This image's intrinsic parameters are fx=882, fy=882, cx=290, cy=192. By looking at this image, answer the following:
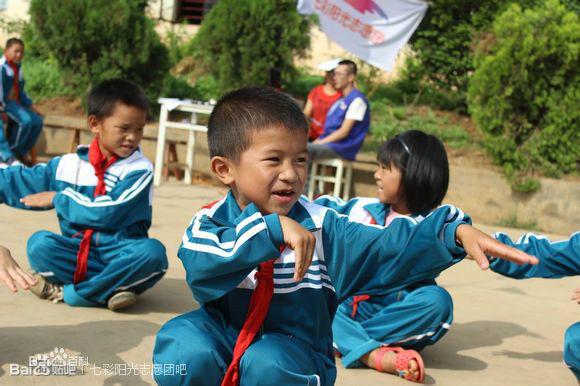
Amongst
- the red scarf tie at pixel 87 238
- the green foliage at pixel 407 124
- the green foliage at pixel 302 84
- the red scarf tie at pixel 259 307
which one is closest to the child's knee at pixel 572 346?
the red scarf tie at pixel 259 307

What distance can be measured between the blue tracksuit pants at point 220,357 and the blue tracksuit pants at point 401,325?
3.78ft

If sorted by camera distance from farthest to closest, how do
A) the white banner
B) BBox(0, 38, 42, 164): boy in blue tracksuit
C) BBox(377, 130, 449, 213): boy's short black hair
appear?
the white banner
BBox(0, 38, 42, 164): boy in blue tracksuit
BBox(377, 130, 449, 213): boy's short black hair

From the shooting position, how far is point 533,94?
27.7 ft

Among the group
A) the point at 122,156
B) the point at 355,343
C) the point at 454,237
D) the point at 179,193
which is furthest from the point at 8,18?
the point at 454,237

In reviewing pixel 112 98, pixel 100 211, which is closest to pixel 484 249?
pixel 100 211

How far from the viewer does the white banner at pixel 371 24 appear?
1002 centimetres

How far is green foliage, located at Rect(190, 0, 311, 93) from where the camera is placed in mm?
10109

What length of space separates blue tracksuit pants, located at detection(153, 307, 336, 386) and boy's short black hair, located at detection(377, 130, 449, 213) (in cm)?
140

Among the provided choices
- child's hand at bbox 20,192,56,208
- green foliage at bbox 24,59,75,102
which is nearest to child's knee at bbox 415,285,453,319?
child's hand at bbox 20,192,56,208

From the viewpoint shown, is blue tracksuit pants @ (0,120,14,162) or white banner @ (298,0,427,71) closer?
blue tracksuit pants @ (0,120,14,162)

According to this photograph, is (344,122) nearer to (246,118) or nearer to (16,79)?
(16,79)

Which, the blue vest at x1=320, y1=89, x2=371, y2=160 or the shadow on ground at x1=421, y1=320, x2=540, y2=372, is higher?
the blue vest at x1=320, y1=89, x2=371, y2=160

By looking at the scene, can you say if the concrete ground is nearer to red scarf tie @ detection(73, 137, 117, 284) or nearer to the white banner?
red scarf tie @ detection(73, 137, 117, 284)

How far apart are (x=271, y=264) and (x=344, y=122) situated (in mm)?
5937
